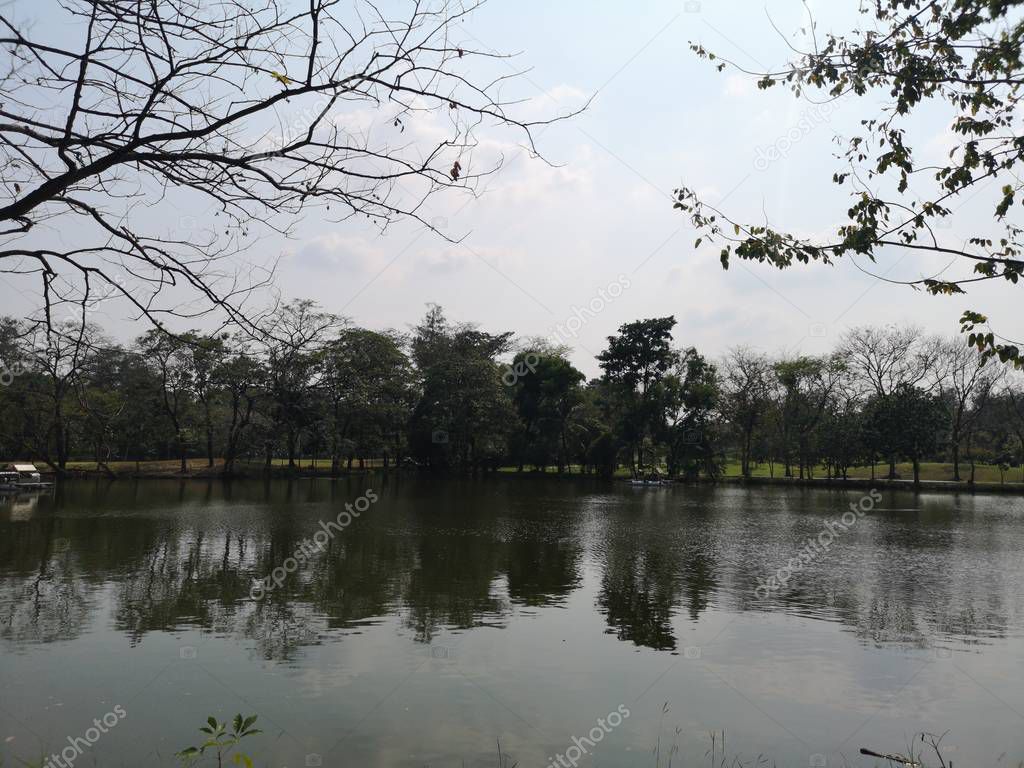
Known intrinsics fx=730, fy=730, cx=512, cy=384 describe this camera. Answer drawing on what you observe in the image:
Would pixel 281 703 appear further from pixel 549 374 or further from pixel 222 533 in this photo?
pixel 549 374

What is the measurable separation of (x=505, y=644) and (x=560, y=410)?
47102 mm

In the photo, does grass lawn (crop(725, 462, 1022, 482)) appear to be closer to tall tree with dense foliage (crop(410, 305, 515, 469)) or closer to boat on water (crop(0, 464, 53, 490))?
tall tree with dense foliage (crop(410, 305, 515, 469))

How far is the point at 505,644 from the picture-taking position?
32.2ft

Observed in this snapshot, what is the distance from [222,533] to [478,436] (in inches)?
1340

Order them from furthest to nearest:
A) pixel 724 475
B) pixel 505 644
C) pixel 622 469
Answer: pixel 622 469 → pixel 724 475 → pixel 505 644

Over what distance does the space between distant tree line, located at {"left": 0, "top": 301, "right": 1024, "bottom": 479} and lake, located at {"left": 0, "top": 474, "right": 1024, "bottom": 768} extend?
2716cm

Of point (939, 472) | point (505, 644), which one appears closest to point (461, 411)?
point (939, 472)

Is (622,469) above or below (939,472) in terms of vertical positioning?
below

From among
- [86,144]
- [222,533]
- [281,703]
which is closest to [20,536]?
[222,533]

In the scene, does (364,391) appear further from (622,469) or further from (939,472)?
(939,472)

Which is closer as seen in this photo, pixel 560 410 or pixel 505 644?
pixel 505 644

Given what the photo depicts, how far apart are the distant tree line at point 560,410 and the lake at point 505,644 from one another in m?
27.2

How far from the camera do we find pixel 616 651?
9.70m

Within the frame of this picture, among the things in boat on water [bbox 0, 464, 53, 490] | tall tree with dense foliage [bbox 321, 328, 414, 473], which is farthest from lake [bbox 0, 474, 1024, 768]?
tall tree with dense foliage [bbox 321, 328, 414, 473]
